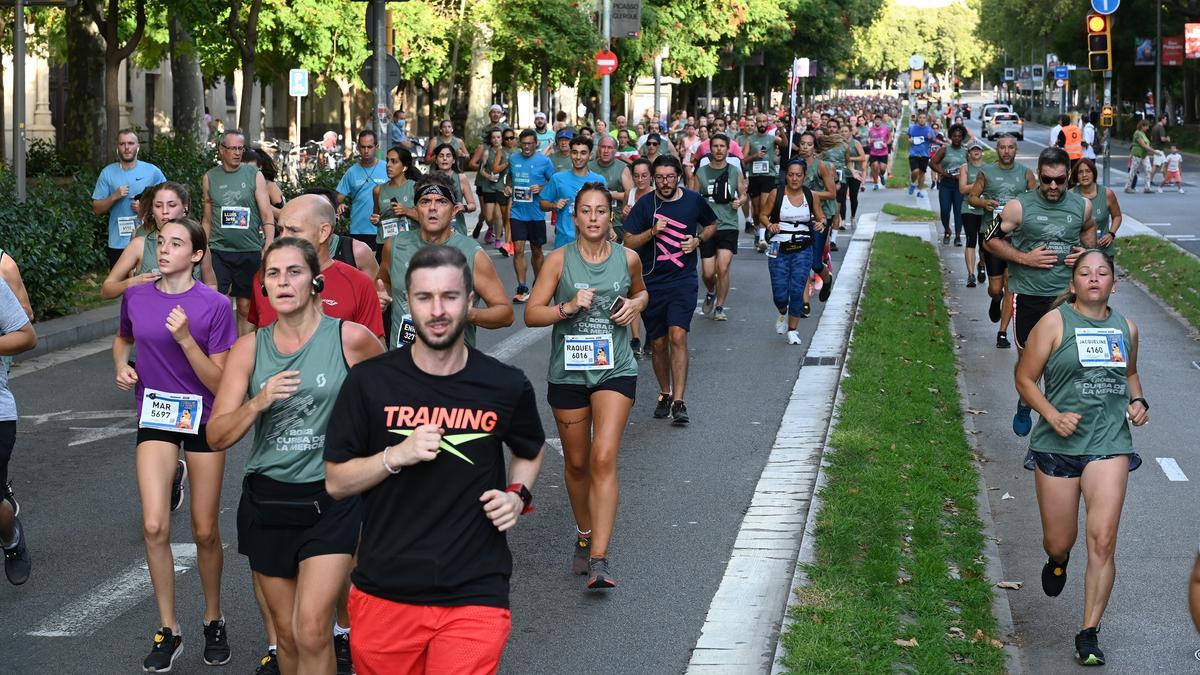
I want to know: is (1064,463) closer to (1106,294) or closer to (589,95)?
(1106,294)

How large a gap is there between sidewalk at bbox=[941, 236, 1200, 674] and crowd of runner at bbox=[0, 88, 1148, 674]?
0.27 meters

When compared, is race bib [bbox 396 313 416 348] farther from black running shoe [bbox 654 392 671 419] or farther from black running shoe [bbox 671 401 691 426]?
black running shoe [bbox 654 392 671 419]

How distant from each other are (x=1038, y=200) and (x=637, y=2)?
2871cm

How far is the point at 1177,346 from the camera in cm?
1512

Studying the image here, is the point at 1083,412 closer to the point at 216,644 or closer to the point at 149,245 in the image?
the point at 216,644

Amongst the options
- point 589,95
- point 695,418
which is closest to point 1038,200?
point 695,418

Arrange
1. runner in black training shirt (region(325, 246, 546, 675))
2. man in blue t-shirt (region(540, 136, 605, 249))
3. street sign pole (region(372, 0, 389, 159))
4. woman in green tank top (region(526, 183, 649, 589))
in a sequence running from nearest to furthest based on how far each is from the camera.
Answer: runner in black training shirt (region(325, 246, 546, 675))
woman in green tank top (region(526, 183, 649, 589))
man in blue t-shirt (region(540, 136, 605, 249))
street sign pole (region(372, 0, 389, 159))

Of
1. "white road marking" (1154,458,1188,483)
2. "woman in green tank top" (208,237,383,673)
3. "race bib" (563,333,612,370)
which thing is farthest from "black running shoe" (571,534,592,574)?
"white road marking" (1154,458,1188,483)

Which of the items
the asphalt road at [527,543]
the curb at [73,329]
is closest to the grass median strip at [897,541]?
the asphalt road at [527,543]

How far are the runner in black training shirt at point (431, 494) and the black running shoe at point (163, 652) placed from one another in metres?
2.09

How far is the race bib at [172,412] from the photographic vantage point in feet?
20.4

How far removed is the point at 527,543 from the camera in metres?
8.12

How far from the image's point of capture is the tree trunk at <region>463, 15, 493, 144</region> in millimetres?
43022

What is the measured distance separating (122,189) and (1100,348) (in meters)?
9.20
